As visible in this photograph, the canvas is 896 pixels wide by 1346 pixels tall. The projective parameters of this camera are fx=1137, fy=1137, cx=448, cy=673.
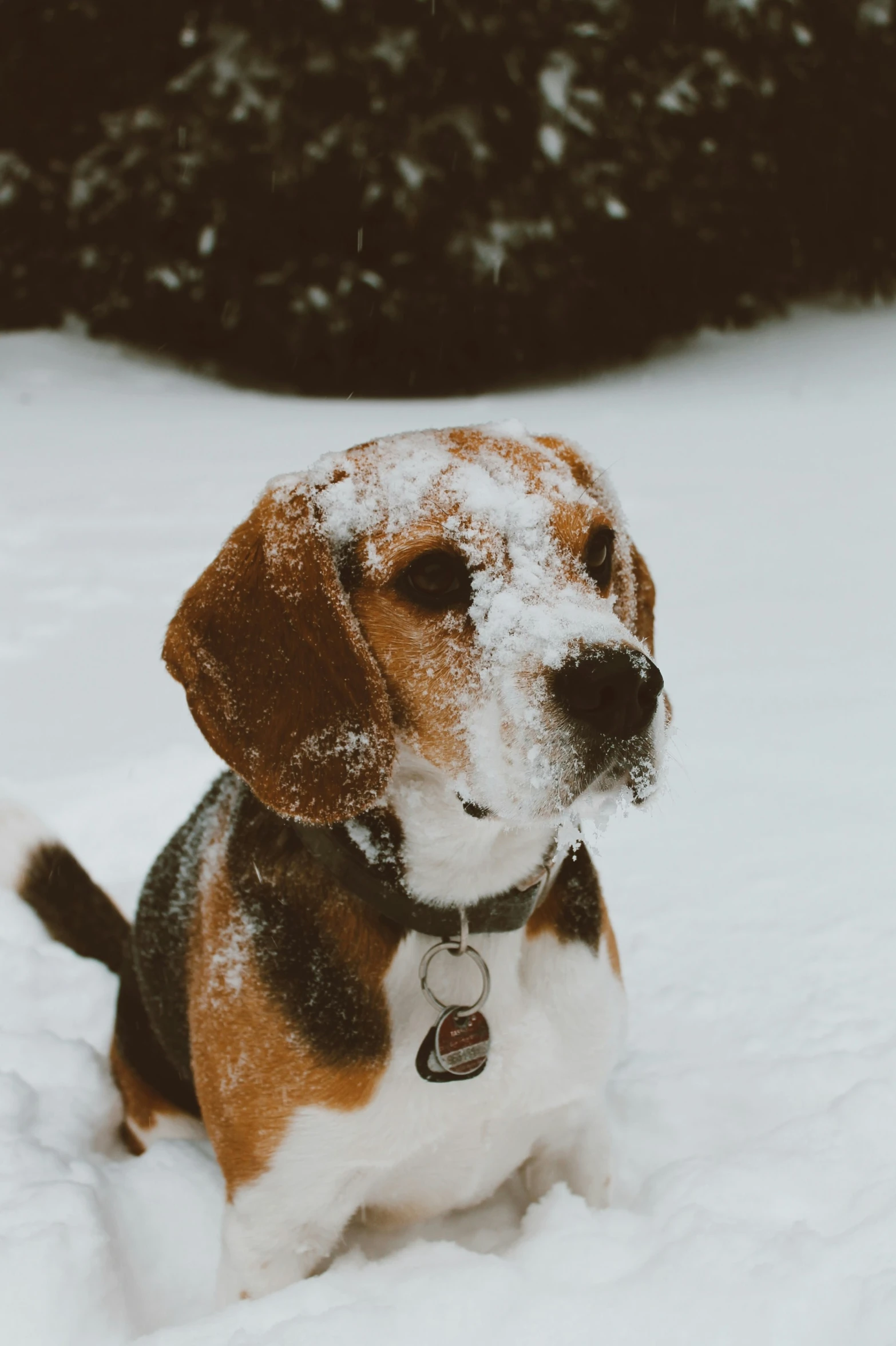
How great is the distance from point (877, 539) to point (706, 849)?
303 centimetres

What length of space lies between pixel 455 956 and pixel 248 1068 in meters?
0.43

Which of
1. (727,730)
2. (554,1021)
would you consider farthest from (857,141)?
(554,1021)

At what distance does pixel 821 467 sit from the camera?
288 inches

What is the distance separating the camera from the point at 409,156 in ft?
31.6

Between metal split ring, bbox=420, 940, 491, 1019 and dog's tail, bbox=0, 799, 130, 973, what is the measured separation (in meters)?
1.36

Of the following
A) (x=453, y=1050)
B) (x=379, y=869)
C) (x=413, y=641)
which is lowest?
(x=453, y=1050)

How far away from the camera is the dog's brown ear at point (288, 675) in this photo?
196 centimetres

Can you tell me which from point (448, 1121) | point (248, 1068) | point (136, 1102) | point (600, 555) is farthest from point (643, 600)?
point (136, 1102)

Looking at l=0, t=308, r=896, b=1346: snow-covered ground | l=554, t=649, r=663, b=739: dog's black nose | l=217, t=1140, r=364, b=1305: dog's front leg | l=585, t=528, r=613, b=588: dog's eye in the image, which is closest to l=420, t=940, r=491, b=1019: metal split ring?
l=217, t=1140, r=364, b=1305: dog's front leg

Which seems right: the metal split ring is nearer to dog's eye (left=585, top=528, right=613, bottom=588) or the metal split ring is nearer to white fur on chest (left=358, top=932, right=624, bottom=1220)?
white fur on chest (left=358, top=932, right=624, bottom=1220)

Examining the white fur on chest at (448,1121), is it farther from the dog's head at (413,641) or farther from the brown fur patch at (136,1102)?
the brown fur patch at (136,1102)

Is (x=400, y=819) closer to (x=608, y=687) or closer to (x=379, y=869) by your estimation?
(x=379, y=869)

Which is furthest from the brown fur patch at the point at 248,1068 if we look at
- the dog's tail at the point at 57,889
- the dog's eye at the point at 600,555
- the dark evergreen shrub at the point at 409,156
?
the dark evergreen shrub at the point at 409,156

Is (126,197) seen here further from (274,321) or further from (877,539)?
(877,539)
